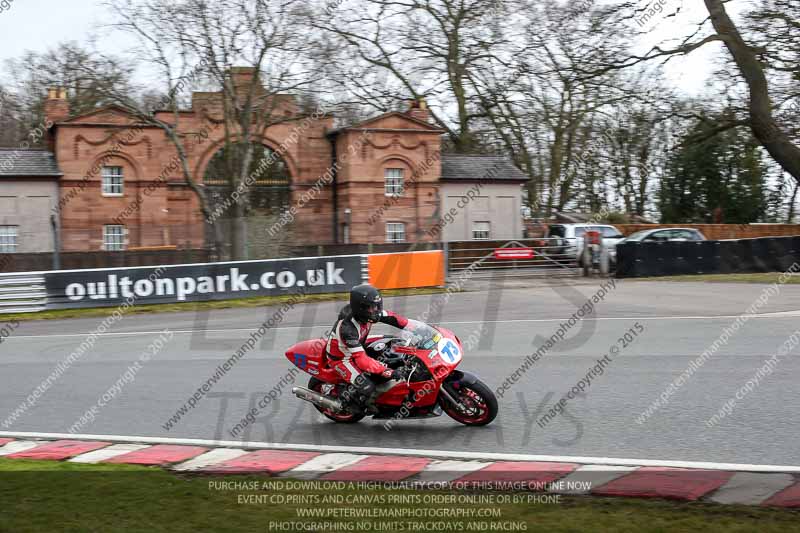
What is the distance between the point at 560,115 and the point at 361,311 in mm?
40143

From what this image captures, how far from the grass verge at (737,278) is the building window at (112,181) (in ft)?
82.9

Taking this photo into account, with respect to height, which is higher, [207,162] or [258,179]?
[207,162]

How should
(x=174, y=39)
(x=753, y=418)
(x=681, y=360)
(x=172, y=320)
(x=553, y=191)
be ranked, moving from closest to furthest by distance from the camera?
1. (x=753, y=418)
2. (x=681, y=360)
3. (x=172, y=320)
4. (x=174, y=39)
5. (x=553, y=191)

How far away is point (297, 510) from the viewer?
548 cm

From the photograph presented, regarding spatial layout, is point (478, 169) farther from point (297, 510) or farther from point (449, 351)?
point (297, 510)

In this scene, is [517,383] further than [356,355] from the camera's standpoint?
Yes

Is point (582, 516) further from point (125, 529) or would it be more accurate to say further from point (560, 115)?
point (560, 115)

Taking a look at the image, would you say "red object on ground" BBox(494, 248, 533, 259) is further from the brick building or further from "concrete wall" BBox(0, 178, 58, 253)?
"concrete wall" BBox(0, 178, 58, 253)

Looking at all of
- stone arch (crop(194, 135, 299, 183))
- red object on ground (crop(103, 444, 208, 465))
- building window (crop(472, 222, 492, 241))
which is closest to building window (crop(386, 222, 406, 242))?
building window (crop(472, 222, 492, 241))

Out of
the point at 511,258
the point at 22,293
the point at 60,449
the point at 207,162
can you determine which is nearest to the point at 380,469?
the point at 60,449

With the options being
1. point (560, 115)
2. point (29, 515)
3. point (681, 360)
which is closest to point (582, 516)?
point (29, 515)

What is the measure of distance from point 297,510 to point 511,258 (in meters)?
25.5

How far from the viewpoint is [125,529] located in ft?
17.0

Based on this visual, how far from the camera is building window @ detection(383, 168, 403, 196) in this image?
4288 centimetres
